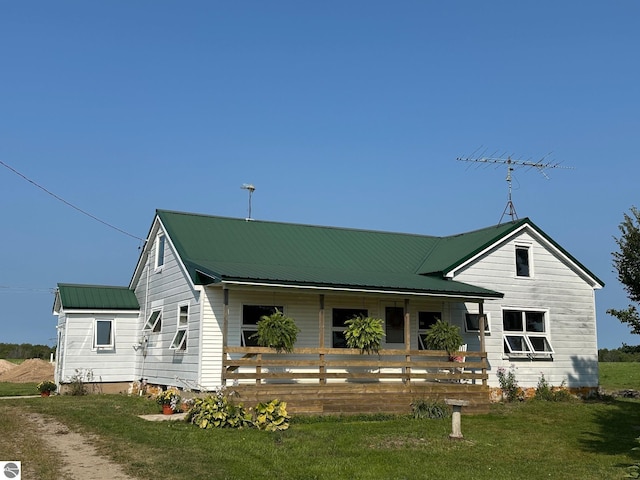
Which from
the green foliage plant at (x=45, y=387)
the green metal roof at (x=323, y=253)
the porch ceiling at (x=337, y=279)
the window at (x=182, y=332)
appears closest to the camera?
the porch ceiling at (x=337, y=279)

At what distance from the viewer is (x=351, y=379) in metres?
19.9

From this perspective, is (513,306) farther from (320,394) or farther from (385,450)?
(385,450)

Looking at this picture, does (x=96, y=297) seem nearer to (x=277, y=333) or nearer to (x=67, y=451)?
(x=277, y=333)

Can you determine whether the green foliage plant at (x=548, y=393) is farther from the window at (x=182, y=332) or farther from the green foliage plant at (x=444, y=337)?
the window at (x=182, y=332)

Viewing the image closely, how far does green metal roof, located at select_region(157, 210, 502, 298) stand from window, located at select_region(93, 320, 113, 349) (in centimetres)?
519

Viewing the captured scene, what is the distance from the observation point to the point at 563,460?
12.6 m

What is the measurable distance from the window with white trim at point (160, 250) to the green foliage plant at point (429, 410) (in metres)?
10.2

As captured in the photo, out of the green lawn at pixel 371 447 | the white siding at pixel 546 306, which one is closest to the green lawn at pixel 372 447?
the green lawn at pixel 371 447

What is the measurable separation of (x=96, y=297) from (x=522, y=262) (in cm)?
1572

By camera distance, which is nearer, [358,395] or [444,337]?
[358,395]

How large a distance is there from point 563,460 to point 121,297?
18.2 m

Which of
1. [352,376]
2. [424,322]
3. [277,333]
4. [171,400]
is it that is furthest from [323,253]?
[171,400]

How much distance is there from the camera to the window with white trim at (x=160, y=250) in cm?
2338

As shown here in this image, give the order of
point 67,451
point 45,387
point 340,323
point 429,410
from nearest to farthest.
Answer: point 67,451 → point 429,410 → point 340,323 → point 45,387
